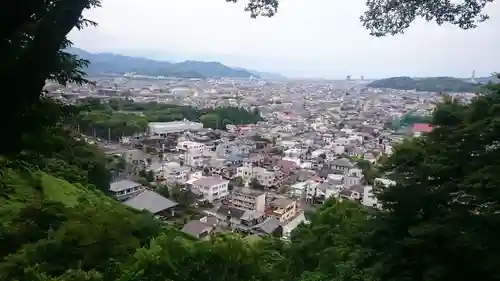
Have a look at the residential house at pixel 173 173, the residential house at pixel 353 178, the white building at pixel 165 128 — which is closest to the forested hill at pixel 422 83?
the white building at pixel 165 128

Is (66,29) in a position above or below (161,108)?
above

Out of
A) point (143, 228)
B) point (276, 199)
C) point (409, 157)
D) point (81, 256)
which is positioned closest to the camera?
point (81, 256)

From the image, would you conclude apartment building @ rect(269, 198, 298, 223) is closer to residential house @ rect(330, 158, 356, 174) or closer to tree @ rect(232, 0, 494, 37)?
residential house @ rect(330, 158, 356, 174)

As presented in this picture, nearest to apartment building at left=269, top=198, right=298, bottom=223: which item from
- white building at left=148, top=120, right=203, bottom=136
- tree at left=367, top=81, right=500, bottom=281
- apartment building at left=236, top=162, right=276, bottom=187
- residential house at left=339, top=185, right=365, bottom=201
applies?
residential house at left=339, top=185, right=365, bottom=201

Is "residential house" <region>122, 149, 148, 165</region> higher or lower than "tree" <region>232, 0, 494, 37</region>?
lower

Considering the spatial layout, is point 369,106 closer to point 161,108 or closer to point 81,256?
point 161,108

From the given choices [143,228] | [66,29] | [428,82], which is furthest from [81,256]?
[428,82]

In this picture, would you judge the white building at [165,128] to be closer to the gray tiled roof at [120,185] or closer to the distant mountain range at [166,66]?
the gray tiled roof at [120,185]
